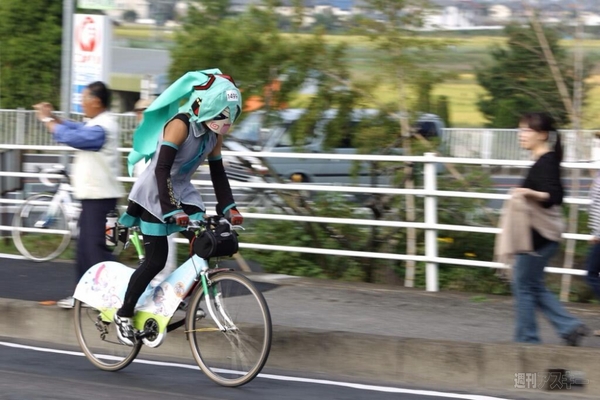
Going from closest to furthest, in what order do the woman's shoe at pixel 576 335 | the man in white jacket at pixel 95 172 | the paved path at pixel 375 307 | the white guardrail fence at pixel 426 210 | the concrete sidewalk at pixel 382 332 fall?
the concrete sidewalk at pixel 382 332 < the woman's shoe at pixel 576 335 < the man in white jacket at pixel 95 172 < the paved path at pixel 375 307 < the white guardrail fence at pixel 426 210

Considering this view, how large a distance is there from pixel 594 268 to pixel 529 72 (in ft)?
11.9

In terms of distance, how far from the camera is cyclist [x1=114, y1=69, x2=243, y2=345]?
6.27 m

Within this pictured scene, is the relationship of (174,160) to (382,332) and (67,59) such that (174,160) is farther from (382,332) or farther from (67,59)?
(67,59)

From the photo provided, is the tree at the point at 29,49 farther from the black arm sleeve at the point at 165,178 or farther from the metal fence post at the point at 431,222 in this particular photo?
the black arm sleeve at the point at 165,178

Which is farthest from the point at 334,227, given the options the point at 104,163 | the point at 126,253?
the point at 104,163

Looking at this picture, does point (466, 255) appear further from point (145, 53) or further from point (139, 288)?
point (145, 53)

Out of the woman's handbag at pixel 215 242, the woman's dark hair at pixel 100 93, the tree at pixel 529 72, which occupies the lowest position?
the woman's handbag at pixel 215 242

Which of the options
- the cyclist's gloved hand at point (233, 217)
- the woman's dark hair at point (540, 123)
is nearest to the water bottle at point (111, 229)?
the cyclist's gloved hand at point (233, 217)

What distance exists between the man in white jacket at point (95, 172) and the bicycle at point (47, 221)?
3.50 meters

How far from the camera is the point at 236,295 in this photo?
640 centimetres

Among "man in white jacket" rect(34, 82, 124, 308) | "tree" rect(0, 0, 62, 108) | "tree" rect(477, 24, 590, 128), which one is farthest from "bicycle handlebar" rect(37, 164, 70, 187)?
"tree" rect(0, 0, 62, 108)

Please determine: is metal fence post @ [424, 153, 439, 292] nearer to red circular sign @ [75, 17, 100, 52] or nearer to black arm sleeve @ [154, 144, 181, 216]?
black arm sleeve @ [154, 144, 181, 216]

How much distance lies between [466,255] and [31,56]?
23.7 m

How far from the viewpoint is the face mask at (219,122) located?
20.7 feet
